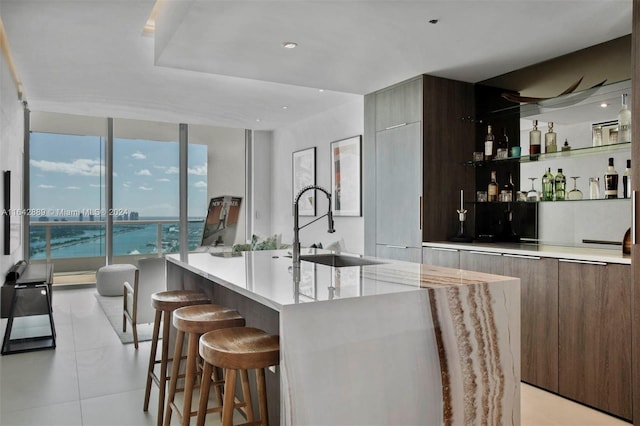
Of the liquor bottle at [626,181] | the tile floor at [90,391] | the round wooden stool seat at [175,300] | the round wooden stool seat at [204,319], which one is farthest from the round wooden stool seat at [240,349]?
the liquor bottle at [626,181]

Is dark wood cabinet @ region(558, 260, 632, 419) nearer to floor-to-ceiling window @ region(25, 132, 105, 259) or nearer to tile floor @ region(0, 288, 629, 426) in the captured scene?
tile floor @ region(0, 288, 629, 426)

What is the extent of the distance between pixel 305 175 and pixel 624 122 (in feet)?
14.7

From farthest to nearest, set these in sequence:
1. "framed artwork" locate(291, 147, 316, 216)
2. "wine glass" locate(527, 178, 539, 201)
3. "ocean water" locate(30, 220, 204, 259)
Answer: "ocean water" locate(30, 220, 204, 259), "framed artwork" locate(291, 147, 316, 216), "wine glass" locate(527, 178, 539, 201)

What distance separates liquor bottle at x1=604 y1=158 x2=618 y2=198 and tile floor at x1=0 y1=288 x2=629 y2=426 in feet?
4.70

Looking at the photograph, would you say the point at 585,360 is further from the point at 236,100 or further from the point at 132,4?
the point at 236,100

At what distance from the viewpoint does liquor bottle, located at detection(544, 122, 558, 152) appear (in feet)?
11.8

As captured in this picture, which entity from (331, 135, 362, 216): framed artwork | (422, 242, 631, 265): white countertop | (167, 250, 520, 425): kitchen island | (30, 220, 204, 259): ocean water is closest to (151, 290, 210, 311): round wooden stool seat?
(167, 250, 520, 425): kitchen island

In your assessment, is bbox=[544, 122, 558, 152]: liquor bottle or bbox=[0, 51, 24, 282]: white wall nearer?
bbox=[544, 122, 558, 152]: liquor bottle

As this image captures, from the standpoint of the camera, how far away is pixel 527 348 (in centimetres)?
328

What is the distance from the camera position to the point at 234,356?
177cm

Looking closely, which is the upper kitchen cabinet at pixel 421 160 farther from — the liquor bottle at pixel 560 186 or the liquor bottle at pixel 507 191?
the liquor bottle at pixel 560 186

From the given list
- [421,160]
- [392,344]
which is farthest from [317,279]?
[421,160]

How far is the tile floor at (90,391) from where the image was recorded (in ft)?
8.93

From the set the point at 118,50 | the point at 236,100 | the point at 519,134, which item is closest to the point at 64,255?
the point at 236,100
